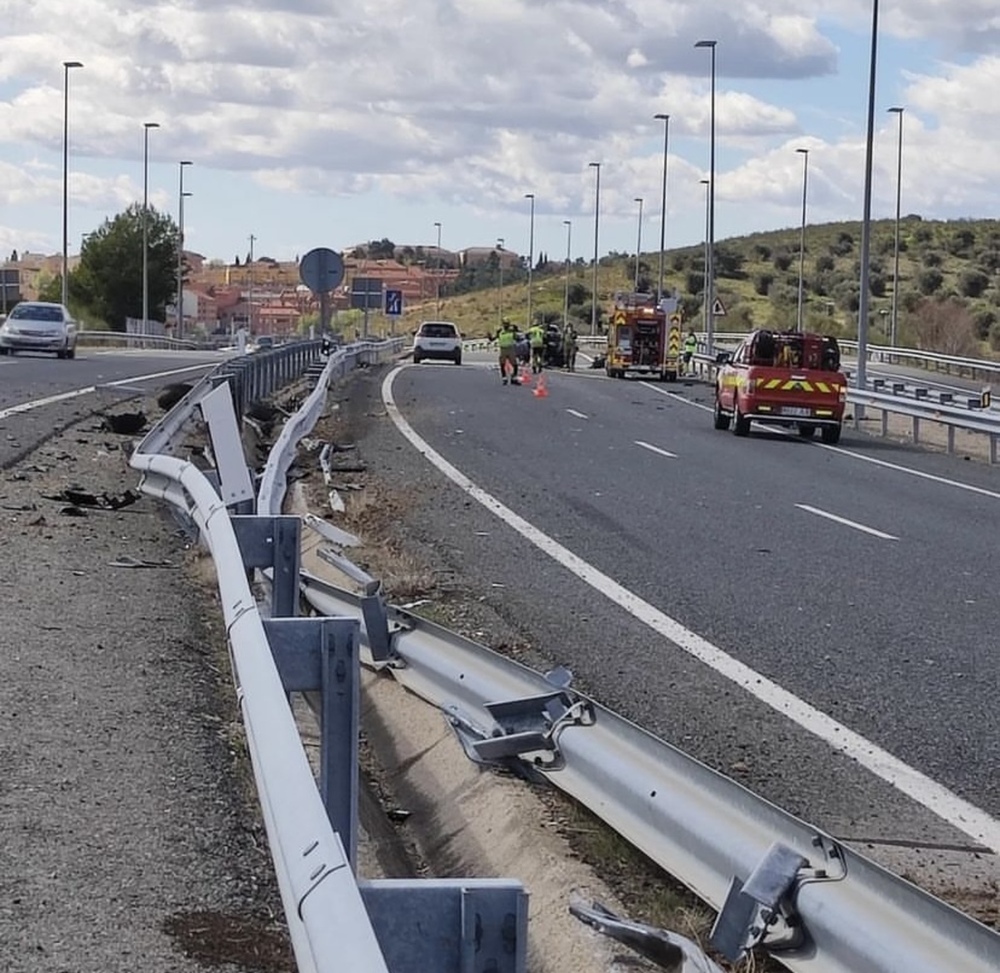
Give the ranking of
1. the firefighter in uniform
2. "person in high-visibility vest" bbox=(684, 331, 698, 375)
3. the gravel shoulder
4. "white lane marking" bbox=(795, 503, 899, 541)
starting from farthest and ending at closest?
the firefighter in uniform → "person in high-visibility vest" bbox=(684, 331, 698, 375) → "white lane marking" bbox=(795, 503, 899, 541) → the gravel shoulder

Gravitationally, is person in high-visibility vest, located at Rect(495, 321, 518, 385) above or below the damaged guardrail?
above

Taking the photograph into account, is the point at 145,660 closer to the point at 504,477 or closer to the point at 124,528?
the point at 124,528

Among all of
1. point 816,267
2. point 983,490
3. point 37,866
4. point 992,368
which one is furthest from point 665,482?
point 816,267

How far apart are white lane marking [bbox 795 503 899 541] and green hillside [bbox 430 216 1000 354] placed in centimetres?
7467

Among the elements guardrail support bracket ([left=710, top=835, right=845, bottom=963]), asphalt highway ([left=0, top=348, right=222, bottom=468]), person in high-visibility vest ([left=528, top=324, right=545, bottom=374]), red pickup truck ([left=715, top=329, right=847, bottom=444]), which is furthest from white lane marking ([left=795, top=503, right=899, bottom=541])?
person in high-visibility vest ([left=528, top=324, right=545, bottom=374])

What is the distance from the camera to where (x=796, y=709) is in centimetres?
894

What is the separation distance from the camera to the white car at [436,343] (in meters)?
64.4

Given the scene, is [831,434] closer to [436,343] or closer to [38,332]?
[38,332]

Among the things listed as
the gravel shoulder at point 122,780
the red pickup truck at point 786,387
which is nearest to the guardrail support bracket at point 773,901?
the gravel shoulder at point 122,780

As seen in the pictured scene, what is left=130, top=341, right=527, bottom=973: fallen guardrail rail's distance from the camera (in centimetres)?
318

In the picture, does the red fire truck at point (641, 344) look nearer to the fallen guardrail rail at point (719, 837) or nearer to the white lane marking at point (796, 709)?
the white lane marking at point (796, 709)

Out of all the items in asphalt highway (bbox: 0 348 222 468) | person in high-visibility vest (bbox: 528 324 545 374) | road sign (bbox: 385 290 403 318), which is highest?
road sign (bbox: 385 290 403 318)

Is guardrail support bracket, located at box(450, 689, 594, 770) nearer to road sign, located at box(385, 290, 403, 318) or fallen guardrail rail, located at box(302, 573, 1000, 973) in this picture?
fallen guardrail rail, located at box(302, 573, 1000, 973)

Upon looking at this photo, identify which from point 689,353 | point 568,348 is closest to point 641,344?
point 689,353
